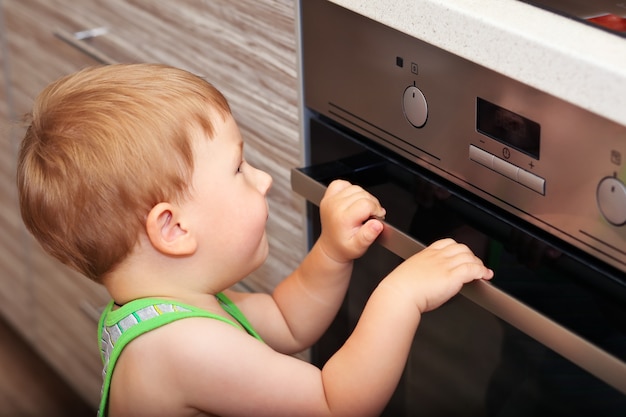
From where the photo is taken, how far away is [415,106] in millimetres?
851

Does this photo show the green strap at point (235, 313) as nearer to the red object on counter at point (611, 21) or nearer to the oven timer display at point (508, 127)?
the oven timer display at point (508, 127)

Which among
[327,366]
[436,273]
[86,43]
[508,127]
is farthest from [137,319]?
[86,43]

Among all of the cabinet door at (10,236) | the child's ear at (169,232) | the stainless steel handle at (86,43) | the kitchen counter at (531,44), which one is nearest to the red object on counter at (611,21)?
the kitchen counter at (531,44)

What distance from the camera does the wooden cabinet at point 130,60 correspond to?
3.49ft

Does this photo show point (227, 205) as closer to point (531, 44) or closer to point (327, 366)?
point (327, 366)

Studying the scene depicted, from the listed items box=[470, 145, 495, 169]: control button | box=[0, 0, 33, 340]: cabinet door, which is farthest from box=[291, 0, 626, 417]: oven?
box=[0, 0, 33, 340]: cabinet door

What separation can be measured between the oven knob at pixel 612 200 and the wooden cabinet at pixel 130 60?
1.38 ft

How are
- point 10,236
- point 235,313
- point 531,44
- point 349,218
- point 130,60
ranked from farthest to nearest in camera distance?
point 10,236, point 130,60, point 235,313, point 349,218, point 531,44

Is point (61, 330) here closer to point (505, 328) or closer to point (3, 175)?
point (3, 175)

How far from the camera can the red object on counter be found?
2.42 feet

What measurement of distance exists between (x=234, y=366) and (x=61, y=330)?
1.05 m

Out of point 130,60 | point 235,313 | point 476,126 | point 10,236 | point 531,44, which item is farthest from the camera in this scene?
point 10,236

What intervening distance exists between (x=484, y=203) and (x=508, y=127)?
9 cm

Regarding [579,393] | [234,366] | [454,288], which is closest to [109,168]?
[234,366]
